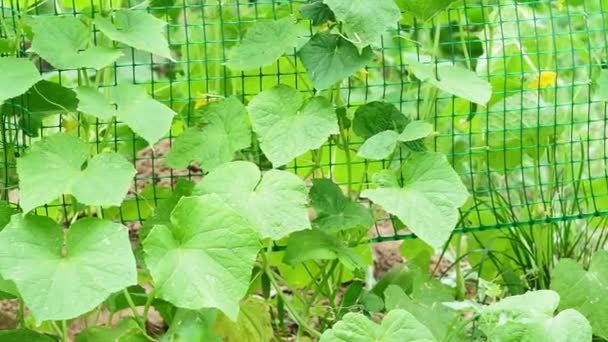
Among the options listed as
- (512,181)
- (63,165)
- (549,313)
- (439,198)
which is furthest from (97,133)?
(512,181)

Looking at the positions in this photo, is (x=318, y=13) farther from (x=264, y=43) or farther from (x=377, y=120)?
(x=377, y=120)

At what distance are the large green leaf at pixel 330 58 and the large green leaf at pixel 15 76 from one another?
615 millimetres

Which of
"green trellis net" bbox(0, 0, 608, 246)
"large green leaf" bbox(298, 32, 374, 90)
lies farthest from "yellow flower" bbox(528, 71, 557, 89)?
"large green leaf" bbox(298, 32, 374, 90)

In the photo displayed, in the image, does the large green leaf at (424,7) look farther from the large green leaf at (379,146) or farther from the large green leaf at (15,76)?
the large green leaf at (15,76)

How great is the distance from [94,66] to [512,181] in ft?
6.28

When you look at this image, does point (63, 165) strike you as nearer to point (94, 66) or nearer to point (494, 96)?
point (94, 66)

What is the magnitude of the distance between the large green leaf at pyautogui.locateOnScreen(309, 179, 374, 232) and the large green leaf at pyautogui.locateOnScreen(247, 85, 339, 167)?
0.21 meters

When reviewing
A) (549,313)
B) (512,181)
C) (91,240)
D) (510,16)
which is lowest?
(512,181)

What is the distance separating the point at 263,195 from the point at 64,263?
0.46 metres

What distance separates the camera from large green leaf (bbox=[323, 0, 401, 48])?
2717 millimetres

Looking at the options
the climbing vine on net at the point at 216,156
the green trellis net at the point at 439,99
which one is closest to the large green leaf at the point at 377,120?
the climbing vine on net at the point at 216,156

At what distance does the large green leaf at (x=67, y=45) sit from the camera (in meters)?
2.65

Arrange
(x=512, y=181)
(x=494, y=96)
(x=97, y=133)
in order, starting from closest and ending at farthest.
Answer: (x=97, y=133)
(x=494, y=96)
(x=512, y=181)

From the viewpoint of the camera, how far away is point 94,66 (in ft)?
8.60
